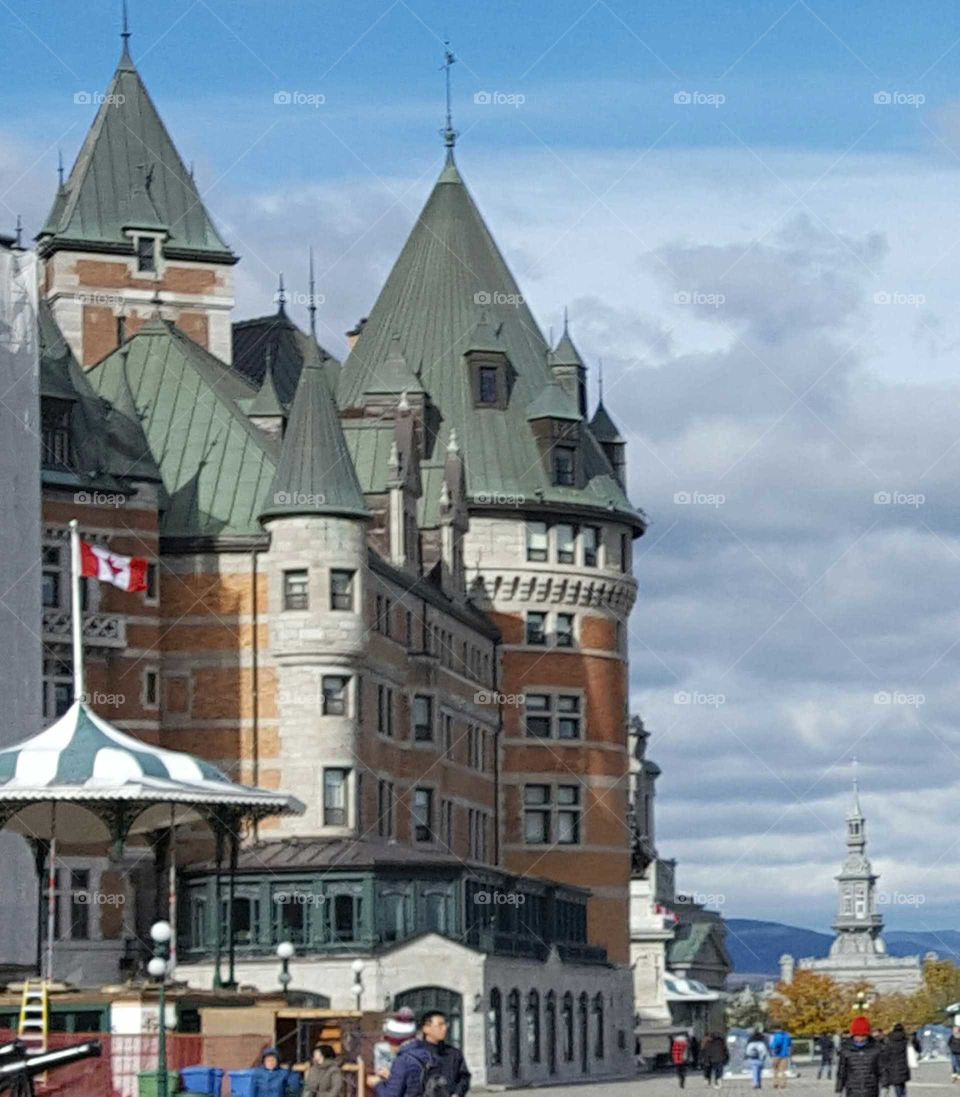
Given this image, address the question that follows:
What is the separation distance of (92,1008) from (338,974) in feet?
96.2

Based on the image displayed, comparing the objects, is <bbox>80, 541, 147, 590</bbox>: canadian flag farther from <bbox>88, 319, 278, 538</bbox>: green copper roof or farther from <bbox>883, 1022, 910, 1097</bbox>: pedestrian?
<bbox>883, 1022, 910, 1097</bbox>: pedestrian

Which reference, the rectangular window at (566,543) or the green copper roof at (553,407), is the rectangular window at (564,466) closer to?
the green copper roof at (553,407)

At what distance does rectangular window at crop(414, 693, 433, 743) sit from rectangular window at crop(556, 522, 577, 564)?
1253 centimetres

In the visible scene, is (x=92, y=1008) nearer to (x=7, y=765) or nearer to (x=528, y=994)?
(x=7, y=765)

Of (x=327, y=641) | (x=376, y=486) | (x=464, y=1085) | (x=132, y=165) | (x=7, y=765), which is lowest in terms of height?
(x=464, y=1085)

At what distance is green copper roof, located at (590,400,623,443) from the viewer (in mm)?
113125

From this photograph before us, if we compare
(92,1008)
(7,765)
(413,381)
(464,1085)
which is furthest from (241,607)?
(464,1085)

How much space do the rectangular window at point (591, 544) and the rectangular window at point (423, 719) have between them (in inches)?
531

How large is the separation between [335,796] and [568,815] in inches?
810

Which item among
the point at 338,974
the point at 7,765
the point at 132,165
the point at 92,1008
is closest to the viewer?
the point at 92,1008

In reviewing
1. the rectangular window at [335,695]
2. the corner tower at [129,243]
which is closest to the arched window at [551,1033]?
the rectangular window at [335,695]

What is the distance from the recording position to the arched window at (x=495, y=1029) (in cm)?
8294

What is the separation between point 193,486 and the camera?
296 feet

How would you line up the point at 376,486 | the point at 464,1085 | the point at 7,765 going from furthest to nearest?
the point at 376,486, the point at 7,765, the point at 464,1085
